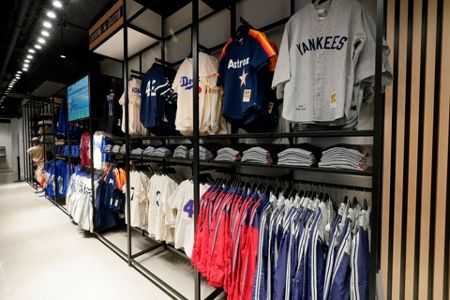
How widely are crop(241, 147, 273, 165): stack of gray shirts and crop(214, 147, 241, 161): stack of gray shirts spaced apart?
0.08 meters

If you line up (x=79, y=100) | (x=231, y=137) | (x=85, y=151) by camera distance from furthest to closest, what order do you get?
(x=85, y=151) → (x=79, y=100) → (x=231, y=137)

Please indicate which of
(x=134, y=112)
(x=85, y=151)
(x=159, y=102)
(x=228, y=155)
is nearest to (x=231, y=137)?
(x=228, y=155)

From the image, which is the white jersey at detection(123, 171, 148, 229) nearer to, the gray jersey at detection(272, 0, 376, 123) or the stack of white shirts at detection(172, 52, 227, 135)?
the stack of white shirts at detection(172, 52, 227, 135)

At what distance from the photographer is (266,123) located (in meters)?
1.77

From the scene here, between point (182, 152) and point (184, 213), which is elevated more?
point (182, 152)

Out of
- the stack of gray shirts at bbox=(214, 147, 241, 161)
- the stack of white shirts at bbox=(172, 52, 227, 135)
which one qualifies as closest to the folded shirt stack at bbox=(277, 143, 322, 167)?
the stack of gray shirts at bbox=(214, 147, 241, 161)

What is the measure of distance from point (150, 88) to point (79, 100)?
7.10 ft

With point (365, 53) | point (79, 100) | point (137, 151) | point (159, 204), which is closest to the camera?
point (365, 53)

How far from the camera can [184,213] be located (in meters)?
2.04

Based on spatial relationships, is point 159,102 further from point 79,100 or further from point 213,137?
point 79,100

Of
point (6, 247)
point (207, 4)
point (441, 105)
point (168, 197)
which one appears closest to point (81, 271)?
point (168, 197)

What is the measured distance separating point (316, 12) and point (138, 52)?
2846mm

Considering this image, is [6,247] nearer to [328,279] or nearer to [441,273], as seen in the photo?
[328,279]

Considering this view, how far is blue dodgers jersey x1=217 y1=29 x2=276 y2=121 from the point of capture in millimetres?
1585
